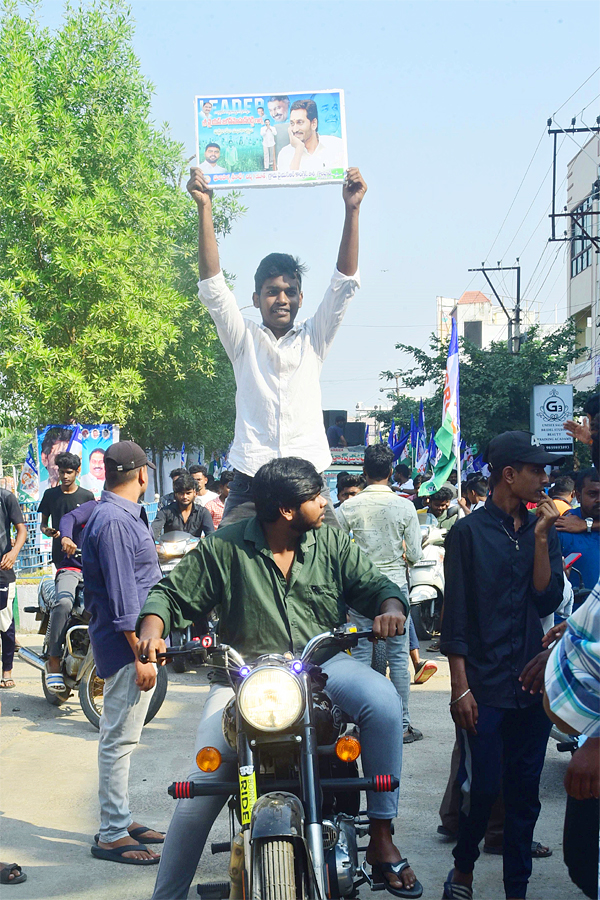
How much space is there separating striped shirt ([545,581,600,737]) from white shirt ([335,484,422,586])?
434cm

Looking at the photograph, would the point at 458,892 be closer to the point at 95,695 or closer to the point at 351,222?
the point at 351,222

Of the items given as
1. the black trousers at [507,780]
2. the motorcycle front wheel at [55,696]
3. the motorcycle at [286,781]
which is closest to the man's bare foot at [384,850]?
the motorcycle at [286,781]

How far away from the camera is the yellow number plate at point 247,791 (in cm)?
282

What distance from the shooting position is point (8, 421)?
19.3m

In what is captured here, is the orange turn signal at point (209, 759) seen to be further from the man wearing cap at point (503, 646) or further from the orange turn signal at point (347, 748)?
the man wearing cap at point (503, 646)

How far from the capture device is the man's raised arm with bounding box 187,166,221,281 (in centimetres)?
418

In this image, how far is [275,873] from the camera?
2.61 meters

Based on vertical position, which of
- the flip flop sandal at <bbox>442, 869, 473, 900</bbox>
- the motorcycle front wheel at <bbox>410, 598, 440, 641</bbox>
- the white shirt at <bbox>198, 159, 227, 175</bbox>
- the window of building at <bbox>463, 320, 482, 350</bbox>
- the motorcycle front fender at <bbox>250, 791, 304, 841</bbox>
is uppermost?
the window of building at <bbox>463, 320, 482, 350</bbox>

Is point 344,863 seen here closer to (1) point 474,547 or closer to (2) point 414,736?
(1) point 474,547

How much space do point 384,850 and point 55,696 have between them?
196 inches

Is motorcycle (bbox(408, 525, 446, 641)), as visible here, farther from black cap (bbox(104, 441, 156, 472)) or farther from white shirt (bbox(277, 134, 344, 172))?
white shirt (bbox(277, 134, 344, 172))

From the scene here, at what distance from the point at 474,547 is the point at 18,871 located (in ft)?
8.29

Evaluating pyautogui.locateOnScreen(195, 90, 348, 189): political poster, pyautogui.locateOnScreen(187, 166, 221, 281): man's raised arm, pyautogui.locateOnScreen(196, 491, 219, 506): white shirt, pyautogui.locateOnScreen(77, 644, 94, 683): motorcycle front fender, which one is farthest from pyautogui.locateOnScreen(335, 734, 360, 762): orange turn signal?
pyautogui.locateOnScreen(196, 491, 219, 506): white shirt

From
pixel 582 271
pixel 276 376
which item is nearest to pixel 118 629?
pixel 276 376
